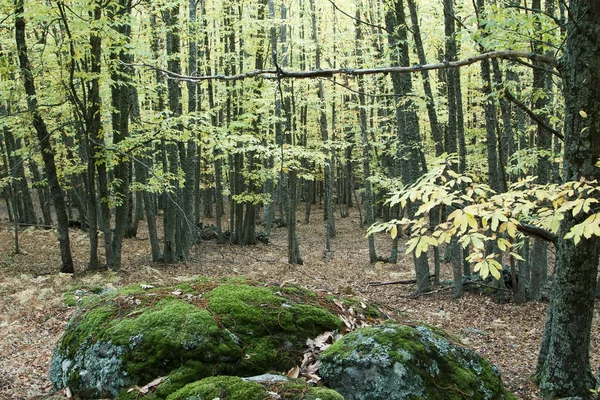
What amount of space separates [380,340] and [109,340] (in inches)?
101

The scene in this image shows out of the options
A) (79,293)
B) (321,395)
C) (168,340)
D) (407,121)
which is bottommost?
(79,293)

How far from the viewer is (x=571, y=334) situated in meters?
4.77

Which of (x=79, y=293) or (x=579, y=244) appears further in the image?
(x=79, y=293)

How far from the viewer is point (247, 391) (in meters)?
3.03

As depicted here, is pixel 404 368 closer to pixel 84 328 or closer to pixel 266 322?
pixel 266 322

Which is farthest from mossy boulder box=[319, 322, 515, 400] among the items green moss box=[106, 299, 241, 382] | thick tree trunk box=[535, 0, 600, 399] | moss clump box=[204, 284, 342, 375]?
thick tree trunk box=[535, 0, 600, 399]

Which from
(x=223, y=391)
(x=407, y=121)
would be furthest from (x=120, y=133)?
(x=223, y=391)

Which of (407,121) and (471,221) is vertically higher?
(407,121)

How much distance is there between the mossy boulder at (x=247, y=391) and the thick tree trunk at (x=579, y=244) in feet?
10.5

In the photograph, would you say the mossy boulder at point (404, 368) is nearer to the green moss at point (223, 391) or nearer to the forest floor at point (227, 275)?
the green moss at point (223, 391)

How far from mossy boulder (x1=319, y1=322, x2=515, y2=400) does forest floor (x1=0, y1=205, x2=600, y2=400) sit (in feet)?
5.69

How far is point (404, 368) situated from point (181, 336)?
80.0 inches

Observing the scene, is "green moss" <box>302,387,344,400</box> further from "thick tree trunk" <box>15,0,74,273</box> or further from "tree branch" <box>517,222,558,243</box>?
"thick tree trunk" <box>15,0,74,273</box>

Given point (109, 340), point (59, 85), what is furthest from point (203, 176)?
point (109, 340)
